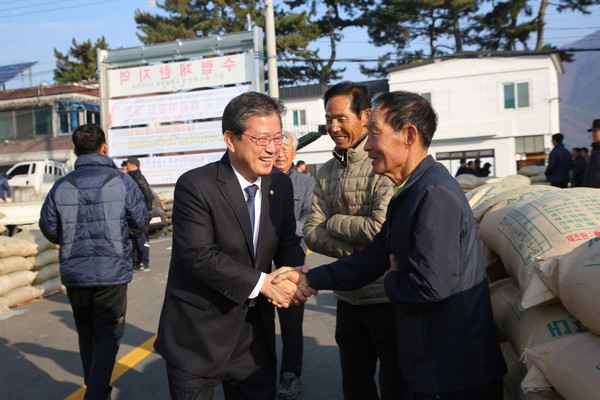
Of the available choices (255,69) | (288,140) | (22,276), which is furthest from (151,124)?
(288,140)

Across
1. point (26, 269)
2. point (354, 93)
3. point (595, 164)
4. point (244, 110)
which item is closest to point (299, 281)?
point (244, 110)

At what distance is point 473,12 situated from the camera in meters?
36.2

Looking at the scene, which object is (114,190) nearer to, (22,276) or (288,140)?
(288,140)

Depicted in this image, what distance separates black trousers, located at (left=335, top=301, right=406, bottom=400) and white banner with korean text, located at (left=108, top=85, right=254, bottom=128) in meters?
13.4

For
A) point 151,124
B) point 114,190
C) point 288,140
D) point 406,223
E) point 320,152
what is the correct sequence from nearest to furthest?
point 406,223
point 114,190
point 288,140
point 151,124
point 320,152

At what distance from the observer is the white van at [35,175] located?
22953 mm

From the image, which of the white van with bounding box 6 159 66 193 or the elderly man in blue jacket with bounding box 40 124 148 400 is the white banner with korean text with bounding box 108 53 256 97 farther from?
the elderly man in blue jacket with bounding box 40 124 148 400

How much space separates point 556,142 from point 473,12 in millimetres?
27408

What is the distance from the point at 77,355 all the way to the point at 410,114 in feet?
14.0

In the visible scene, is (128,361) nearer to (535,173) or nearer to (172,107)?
(172,107)

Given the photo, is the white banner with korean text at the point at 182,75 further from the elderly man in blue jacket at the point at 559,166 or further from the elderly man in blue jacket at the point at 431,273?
the elderly man in blue jacket at the point at 431,273

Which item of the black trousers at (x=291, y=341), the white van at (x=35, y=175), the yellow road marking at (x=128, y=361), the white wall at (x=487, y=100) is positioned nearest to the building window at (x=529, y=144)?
the white wall at (x=487, y=100)

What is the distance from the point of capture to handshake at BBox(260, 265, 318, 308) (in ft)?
8.72

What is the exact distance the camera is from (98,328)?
12.6 ft
